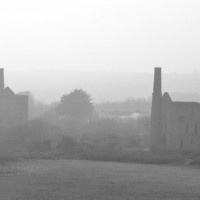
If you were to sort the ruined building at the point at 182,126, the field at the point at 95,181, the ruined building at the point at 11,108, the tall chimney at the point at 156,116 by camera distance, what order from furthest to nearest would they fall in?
the ruined building at the point at 11,108
the tall chimney at the point at 156,116
the ruined building at the point at 182,126
the field at the point at 95,181

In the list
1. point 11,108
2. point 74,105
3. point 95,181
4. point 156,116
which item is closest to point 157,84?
point 156,116

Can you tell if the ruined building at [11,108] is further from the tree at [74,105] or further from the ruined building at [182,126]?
the ruined building at [182,126]

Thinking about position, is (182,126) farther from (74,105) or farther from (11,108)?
(74,105)

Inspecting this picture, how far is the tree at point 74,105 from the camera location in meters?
62.7

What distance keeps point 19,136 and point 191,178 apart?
20.2 metres

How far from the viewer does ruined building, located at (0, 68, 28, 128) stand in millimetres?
48531

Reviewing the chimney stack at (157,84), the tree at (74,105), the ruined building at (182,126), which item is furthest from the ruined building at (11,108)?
the ruined building at (182,126)

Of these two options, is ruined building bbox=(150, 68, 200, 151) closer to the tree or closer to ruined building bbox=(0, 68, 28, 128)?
ruined building bbox=(0, 68, 28, 128)

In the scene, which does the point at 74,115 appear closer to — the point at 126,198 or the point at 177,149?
the point at 177,149

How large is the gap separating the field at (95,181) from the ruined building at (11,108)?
16.4 meters

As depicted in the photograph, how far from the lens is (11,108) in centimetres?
4894

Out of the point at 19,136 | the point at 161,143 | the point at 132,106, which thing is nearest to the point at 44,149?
the point at 19,136

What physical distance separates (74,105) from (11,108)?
1529cm

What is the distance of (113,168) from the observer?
99.0 feet
